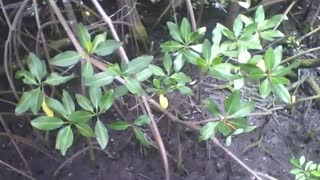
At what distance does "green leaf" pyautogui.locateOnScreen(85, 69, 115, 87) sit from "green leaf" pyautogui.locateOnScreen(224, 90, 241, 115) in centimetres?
26

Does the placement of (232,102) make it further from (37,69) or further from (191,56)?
(37,69)

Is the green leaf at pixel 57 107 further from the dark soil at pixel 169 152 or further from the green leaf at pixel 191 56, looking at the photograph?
the dark soil at pixel 169 152

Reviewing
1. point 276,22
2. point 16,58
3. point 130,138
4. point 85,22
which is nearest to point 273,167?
point 130,138

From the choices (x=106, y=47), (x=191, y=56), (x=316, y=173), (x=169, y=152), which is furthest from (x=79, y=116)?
(x=169, y=152)

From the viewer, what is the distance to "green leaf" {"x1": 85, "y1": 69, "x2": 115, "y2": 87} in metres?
1.13

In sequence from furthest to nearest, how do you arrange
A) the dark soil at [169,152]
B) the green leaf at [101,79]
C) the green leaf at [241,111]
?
the dark soil at [169,152] < the green leaf at [241,111] < the green leaf at [101,79]

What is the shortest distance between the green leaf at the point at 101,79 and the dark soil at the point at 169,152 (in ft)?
1.92

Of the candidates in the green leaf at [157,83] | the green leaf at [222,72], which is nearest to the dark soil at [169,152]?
the green leaf at [157,83]

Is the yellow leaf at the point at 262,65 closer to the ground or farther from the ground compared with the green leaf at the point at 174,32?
closer to the ground

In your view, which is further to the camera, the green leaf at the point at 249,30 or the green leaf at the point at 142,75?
the green leaf at the point at 249,30

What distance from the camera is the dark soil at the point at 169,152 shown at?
1.77 meters

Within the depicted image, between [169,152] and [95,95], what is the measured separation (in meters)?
0.68

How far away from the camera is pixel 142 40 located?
1.89 meters

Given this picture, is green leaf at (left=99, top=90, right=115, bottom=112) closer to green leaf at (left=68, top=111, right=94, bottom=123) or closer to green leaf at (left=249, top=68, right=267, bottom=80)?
green leaf at (left=68, top=111, right=94, bottom=123)
